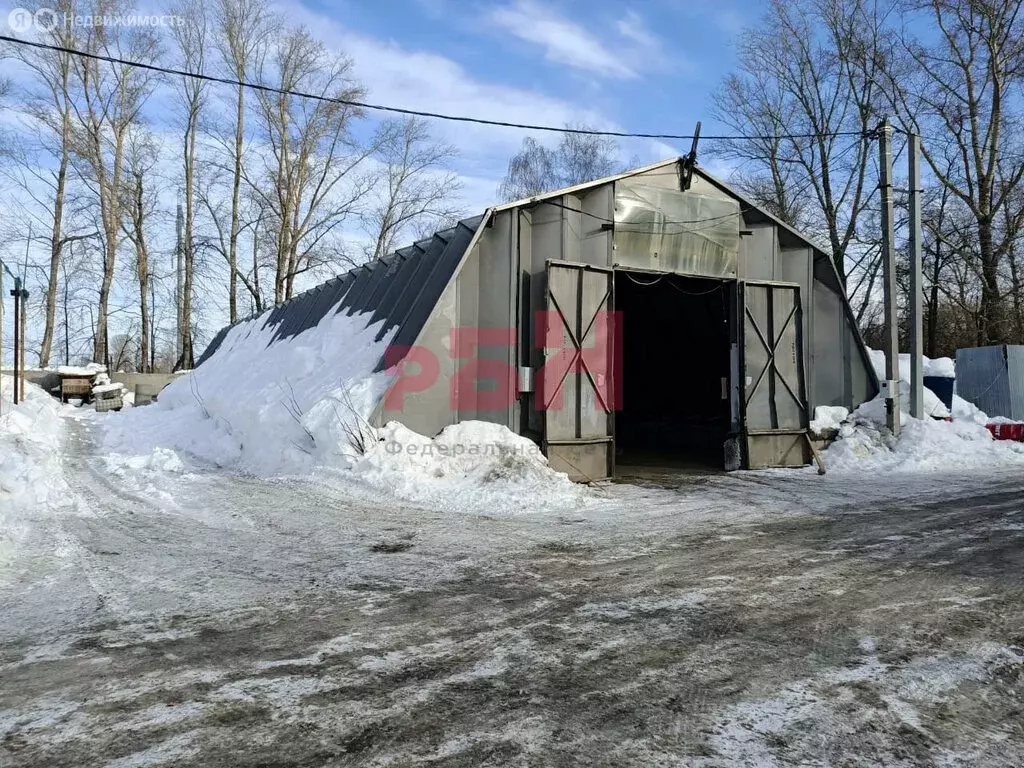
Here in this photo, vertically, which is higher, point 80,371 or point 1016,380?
point 80,371

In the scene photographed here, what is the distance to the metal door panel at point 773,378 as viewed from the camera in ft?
38.3

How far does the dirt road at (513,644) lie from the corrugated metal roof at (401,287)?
14.1 feet

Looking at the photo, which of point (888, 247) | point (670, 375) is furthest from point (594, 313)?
point (670, 375)

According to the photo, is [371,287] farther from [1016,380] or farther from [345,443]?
[1016,380]

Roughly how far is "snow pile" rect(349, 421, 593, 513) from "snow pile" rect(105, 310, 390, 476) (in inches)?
24.3

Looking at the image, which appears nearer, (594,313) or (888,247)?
A: (594,313)

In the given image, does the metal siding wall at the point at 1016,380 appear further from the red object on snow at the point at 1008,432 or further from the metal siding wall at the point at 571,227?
the metal siding wall at the point at 571,227

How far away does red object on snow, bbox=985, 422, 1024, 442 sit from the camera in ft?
43.9

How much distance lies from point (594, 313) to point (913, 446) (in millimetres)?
6102

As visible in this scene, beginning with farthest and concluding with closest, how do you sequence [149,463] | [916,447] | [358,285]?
1. [358,285]
2. [916,447]
3. [149,463]

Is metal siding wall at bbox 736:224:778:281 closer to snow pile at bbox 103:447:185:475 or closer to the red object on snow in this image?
the red object on snow

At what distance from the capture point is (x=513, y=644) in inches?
144

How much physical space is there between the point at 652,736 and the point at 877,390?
492 inches

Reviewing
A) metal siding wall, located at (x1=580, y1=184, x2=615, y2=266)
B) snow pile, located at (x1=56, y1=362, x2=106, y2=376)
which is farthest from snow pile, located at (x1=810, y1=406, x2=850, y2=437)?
snow pile, located at (x1=56, y1=362, x2=106, y2=376)
